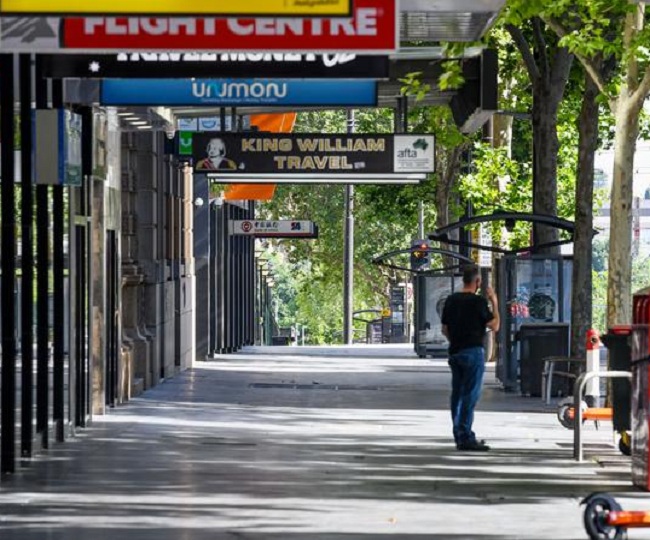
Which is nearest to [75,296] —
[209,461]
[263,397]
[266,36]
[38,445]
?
[38,445]

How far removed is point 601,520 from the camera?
39.1ft

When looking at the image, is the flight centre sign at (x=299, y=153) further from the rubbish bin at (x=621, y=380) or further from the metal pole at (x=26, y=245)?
the metal pole at (x=26, y=245)

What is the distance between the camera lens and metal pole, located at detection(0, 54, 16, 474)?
52.6 feet

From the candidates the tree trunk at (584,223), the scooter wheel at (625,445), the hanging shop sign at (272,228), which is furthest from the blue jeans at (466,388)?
the hanging shop sign at (272,228)

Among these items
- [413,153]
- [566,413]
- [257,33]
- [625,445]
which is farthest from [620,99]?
Answer: [257,33]

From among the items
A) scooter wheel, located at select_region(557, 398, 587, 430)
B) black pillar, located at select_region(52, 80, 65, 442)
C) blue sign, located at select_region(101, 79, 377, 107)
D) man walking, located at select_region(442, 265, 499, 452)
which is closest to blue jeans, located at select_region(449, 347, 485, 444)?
man walking, located at select_region(442, 265, 499, 452)

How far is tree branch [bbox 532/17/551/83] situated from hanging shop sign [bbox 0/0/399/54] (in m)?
18.7

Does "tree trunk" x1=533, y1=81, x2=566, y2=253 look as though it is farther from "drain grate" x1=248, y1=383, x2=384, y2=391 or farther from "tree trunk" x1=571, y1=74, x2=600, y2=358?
"drain grate" x1=248, y1=383, x2=384, y2=391

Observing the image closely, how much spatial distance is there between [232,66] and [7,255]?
250cm

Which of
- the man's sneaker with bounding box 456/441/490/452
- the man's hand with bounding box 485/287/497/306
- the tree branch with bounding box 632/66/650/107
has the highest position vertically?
the tree branch with bounding box 632/66/650/107

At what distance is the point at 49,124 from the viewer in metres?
18.0

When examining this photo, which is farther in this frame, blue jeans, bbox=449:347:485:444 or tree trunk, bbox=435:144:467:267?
tree trunk, bbox=435:144:467:267

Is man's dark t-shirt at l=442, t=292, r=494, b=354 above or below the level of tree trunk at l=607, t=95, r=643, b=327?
below

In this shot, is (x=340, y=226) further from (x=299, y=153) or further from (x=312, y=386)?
(x=299, y=153)
